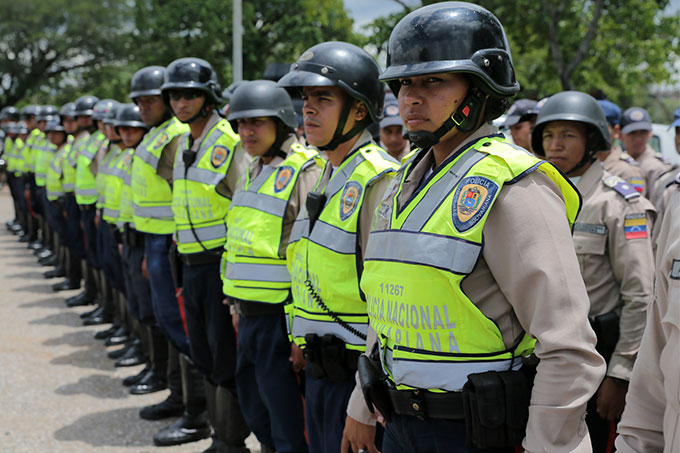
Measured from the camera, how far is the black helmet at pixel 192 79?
16.1ft

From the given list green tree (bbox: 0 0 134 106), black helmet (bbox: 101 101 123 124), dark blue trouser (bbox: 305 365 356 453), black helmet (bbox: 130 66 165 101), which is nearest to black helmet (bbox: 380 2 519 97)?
dark blue trouser (bbox: 305 365 356 453)

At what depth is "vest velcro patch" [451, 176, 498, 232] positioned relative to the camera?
190cm

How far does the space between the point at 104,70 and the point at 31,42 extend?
11.7ft

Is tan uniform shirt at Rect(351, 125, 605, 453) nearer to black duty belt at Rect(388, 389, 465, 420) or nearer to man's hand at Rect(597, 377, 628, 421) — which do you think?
black duty belt at Rect(388, 389, 465, 420)

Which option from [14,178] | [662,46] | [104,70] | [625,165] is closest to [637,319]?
[625,165]

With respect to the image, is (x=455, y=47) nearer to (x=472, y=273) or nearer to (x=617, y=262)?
(x=472, y=273)

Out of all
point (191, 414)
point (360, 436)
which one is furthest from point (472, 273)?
point (191, 414)

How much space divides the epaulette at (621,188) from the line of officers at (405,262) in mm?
12

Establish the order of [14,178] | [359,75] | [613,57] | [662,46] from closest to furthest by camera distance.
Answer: [359,75] → [14,178] → [662,46] → [613,57]

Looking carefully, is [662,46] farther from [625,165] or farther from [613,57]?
[625,165]

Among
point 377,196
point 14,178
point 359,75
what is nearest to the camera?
point 377,196

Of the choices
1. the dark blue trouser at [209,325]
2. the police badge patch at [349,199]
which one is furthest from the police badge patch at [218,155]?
the police badge patch at [349,199]

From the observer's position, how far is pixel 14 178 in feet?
51.8

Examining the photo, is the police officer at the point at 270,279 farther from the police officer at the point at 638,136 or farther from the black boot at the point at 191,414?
the police officer at the point at 638,136
